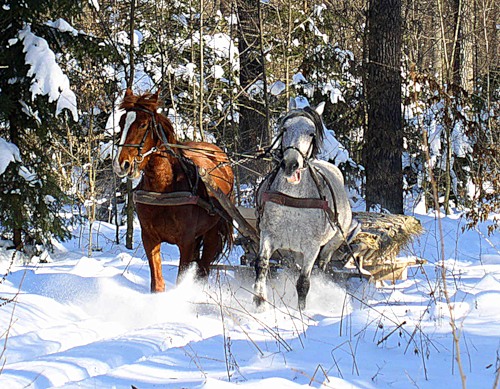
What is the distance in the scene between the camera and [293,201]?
5988 mm

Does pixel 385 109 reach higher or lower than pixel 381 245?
higher

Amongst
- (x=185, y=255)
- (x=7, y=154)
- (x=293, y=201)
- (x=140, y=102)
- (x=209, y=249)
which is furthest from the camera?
(x=7, y=154)

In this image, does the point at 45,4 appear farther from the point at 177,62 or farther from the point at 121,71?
the point at 177,62

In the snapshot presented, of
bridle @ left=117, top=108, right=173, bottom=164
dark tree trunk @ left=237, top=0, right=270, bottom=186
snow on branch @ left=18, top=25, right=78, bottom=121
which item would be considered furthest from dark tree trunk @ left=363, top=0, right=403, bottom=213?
bridle @ left=117, top=108, right=173, bottom=164

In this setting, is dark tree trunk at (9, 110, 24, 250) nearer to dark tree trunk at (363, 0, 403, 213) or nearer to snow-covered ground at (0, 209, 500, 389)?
snow-covered ground at (0, 209, 500, 389)

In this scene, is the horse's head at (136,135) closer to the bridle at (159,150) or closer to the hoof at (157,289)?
the bridle at (159,150)

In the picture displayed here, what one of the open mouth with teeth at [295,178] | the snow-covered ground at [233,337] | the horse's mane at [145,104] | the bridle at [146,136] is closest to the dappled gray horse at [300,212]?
the open mouth with teeth at [295,178]

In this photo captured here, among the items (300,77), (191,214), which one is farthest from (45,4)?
(300,77)

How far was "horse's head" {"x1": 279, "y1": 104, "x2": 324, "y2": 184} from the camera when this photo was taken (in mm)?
5574

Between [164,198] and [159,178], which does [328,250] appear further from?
[159,178]

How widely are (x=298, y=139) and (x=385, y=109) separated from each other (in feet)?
19.6

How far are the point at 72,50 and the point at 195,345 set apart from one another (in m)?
6.44

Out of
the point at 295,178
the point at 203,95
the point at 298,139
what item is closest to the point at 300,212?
the point at 295,178

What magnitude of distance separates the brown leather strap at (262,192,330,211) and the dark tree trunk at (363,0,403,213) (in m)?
5.46
